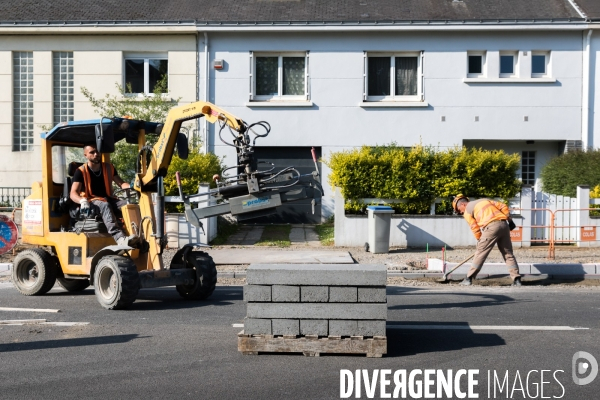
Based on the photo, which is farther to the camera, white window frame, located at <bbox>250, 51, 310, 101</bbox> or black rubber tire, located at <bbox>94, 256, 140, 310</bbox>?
white window frame, located at <bbox>250, 51, 310, 101</bbox>

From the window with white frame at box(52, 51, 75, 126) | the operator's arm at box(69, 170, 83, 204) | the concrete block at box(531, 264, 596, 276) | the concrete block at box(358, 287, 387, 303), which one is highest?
the window with white frame at box(52, 51, 75, 126)

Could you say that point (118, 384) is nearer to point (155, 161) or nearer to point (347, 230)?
point (155, 161)

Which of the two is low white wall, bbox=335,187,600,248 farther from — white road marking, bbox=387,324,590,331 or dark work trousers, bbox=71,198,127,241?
white road marking, bbox=387,324,590,331

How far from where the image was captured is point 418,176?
17.8 metres

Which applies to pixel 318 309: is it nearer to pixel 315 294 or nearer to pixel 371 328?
pixel 315 294

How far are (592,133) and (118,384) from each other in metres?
19.5

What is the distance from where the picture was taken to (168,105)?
20844mm

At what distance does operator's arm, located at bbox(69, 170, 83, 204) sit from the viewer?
34.4 feet

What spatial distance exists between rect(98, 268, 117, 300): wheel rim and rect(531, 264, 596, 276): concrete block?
7.81 m

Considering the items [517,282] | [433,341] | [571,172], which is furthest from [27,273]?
[571,172]

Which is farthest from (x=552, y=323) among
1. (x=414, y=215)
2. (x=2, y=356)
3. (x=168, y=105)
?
(x=168, y=105)

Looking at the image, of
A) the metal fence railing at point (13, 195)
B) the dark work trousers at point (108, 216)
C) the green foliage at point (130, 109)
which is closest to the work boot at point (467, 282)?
the dark work trousers at point (108, 216)

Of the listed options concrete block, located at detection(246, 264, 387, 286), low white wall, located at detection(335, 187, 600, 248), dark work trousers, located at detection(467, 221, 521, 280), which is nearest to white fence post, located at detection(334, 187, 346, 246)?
Result: low white wall, located at detection(335, 187, 600, 248)

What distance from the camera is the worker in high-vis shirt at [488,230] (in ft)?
41.5
